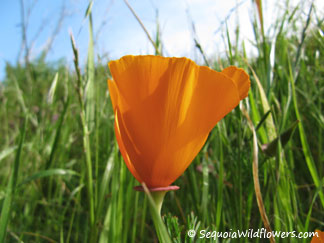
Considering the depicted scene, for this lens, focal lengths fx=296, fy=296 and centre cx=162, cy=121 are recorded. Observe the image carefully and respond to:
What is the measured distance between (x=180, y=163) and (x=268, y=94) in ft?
1.46

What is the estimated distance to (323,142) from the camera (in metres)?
1.11

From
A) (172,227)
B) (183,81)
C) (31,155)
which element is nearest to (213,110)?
(183,81)

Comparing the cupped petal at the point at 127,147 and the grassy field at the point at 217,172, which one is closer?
the cupped petal at the point at 127,147

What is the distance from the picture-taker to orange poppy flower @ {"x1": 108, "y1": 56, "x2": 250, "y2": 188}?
42 cm

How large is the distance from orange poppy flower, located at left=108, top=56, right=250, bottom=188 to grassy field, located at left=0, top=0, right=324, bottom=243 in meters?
0.09

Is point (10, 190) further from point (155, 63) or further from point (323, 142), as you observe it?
point (323, 142)

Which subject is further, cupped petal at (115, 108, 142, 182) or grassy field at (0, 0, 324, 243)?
grassy field at (0, 0, 324, 243)

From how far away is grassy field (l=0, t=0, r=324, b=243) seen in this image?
64 centimetres

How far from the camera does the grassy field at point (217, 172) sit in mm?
642

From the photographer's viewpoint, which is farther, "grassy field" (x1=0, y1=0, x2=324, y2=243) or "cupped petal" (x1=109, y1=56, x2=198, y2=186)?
"grassy field" (x1=0, y1=0, x2=324, y2=243)

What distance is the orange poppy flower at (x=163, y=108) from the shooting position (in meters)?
0.42

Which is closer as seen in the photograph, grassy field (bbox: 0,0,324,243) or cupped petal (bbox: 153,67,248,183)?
cupped petal (bbox: 153,67,248,183)

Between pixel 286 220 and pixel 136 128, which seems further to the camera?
pixel 286 220

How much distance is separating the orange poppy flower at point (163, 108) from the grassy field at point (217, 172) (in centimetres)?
9
